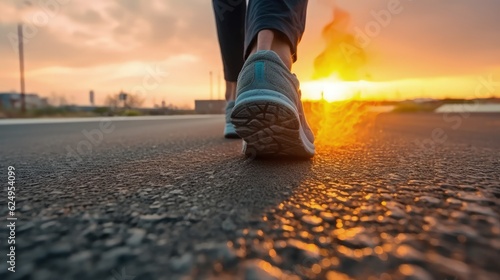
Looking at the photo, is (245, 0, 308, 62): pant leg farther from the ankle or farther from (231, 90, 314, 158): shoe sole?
(231, 90, 314, 158): shoe sole

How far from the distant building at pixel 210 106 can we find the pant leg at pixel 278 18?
59.7 ft

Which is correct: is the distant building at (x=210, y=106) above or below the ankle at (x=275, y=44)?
above

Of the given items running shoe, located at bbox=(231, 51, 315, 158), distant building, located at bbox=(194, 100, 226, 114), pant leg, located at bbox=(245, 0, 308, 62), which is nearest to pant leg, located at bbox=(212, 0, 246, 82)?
pant leg, located at bbox=(245, 0, 308, 62)

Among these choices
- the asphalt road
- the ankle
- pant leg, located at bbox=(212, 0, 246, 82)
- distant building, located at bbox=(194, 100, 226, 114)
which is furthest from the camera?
distant building, located at bbox=(194, 100, 226, 114)

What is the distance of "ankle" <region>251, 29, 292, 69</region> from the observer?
3.19 feet

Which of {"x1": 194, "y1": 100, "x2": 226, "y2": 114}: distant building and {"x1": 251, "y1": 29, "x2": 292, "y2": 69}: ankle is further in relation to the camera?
{"x1": 194, "y1": 100, "x2": 226, "y2": 114}: distant building

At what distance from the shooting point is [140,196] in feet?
1.81

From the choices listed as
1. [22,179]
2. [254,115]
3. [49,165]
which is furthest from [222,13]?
[22,179]

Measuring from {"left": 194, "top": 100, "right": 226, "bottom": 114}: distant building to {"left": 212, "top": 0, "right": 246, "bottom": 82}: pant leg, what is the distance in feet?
57.8

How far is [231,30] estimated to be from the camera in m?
1.53

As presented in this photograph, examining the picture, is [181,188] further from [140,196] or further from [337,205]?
[337,205]

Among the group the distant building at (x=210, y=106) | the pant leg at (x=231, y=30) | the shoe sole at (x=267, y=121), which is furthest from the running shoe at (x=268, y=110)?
the distant building at (x=210, y=106)

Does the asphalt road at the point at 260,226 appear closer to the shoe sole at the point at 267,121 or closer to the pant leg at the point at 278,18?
the shoe sole at the point at 267,121

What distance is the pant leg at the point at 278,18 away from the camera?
987 mm
